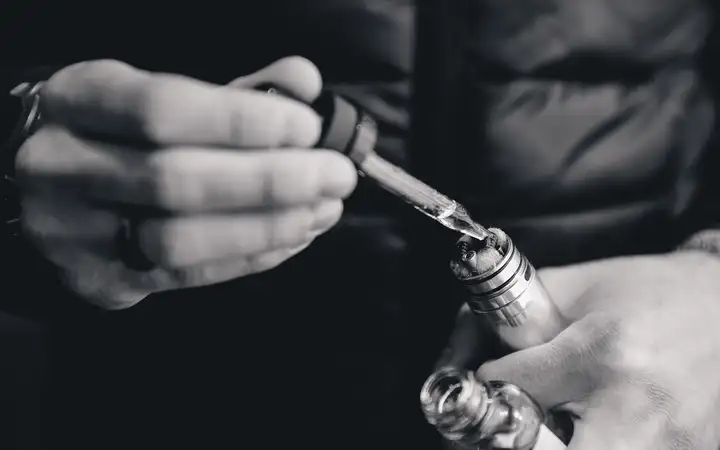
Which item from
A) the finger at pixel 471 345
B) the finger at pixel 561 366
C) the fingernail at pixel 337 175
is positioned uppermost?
the fingernail at pixel 337 175

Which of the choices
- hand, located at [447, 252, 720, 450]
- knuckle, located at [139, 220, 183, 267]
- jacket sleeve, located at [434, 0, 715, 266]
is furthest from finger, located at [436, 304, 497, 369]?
knuckle, located at [139, 220, 183, 267]

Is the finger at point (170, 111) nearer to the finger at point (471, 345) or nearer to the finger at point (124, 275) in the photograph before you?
the finger at point (124, 275)

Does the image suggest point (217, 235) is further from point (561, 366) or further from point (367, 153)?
point (561, 366)

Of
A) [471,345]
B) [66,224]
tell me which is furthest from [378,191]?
[66,224]

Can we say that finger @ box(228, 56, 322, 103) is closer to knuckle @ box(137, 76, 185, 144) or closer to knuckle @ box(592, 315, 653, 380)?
knuckle @ box(137, 76, 185, 144)

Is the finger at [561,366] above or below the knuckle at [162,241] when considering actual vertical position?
below

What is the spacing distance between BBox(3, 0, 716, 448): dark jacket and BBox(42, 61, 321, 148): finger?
17 centimetres

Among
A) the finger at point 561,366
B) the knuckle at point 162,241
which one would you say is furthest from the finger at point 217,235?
the finger at point 561,366

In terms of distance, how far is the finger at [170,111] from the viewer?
272 millimetres

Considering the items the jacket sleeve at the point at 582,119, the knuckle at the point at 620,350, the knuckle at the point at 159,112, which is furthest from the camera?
the jacket sleeve at the point at 582,119

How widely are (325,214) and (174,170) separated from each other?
0.09m

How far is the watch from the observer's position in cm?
33

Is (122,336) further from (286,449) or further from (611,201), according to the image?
(611,201)

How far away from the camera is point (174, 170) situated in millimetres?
273
